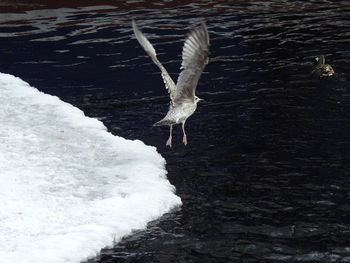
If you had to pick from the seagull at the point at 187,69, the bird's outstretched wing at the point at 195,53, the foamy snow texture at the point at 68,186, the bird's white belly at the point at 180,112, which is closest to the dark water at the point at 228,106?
the foamy snow texture at the point at 68,186

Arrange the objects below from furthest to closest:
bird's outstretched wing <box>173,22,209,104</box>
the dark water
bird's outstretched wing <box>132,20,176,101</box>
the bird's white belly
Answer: the bird's white belly
bird's outstretched wing <box>132,20,176,101</box>
bird's outstretched wing <box>173,22,209,104</box>
the dark water

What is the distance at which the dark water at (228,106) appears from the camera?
1017cm

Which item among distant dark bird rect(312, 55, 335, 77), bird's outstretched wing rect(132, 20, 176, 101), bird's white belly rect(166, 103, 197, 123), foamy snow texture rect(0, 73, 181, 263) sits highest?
bird's outstretched wing rect(132, 20, 176, 101)

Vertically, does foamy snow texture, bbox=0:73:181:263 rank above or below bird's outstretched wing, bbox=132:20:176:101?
below

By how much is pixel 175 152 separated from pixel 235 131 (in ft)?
4.92

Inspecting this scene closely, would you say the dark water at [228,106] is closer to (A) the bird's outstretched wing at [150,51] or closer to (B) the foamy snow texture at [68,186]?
(B) the foamy snow texture at [68,186]

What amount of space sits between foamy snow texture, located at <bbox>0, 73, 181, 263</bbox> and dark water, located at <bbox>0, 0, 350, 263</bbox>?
0.37m

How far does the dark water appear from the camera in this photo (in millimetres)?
10172

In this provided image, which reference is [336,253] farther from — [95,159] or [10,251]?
[95,159]

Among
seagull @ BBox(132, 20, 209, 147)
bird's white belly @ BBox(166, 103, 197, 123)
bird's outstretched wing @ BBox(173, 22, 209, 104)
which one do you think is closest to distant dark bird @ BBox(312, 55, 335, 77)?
seagull @ BBox(132, 20, 209, 147)

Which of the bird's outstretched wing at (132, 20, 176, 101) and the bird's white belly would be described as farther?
the bird's white belly

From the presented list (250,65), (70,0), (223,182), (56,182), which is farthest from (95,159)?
(70,0)

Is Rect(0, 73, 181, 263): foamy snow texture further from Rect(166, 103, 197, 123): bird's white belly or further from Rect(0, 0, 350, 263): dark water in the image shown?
Rect(166, 103, 197, 123): bird's white belly

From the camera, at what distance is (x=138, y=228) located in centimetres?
1047
